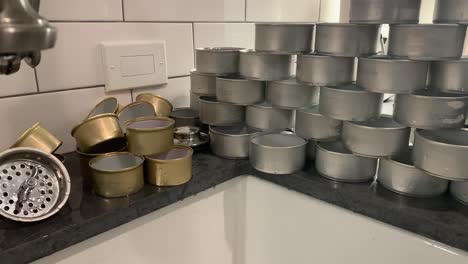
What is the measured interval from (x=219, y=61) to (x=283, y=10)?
0.40 m

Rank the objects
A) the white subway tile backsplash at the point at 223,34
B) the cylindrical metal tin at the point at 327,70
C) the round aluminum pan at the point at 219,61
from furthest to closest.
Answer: the white subway tile backsplash at the point at 223,34 < the round aluminum pan at the point at 219,61 < the cylindrical metal tin at the point at 327,70

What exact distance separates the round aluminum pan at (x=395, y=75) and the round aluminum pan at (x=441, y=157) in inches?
2.5

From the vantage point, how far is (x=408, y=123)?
47cm

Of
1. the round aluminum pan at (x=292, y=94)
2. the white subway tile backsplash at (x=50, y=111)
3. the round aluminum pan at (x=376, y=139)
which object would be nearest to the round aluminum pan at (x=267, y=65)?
the round aluminum pan at (x=292, y=94)

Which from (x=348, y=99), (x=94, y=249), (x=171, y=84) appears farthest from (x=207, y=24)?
(x=94, y=249)

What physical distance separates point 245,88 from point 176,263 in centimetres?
28

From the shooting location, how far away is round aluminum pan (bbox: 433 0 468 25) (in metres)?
0.42

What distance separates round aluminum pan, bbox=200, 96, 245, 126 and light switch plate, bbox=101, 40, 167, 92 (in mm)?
118

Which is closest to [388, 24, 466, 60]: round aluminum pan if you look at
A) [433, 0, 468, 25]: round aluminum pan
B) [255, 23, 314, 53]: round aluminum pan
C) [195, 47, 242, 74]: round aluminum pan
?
[433, 0, 468, 25]: round aluminum pan

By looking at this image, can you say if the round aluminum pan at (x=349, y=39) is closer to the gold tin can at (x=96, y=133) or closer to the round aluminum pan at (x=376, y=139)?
the round aluminum pan at (x=376, y=139)

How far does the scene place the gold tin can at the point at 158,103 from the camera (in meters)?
0.67

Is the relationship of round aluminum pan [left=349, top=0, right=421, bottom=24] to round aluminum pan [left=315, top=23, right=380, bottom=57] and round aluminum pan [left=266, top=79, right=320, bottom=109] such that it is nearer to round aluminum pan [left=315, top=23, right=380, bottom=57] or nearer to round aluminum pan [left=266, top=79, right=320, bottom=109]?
round aluminum pan [left=315, top=23, right=380, bottom=57]

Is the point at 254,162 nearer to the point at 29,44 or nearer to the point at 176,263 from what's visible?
the point at 176,263

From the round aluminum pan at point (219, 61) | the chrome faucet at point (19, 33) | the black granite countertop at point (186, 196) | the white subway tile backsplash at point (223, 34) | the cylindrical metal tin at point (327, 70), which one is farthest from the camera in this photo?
the white subway tile backsplash at point (223, 34)
